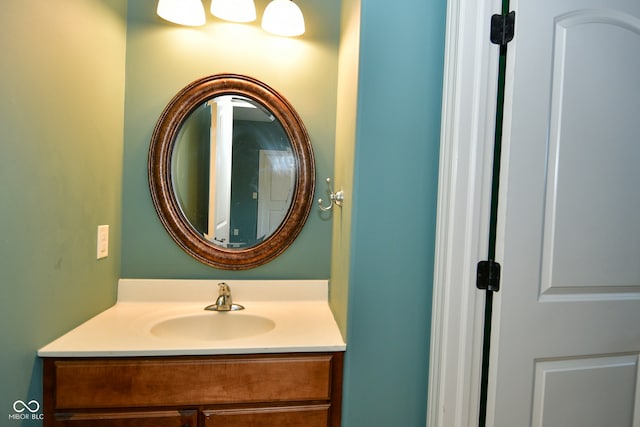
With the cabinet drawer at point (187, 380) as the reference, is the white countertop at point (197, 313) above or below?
above

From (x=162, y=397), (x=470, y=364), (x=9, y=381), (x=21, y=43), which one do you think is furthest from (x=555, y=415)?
(x=21, y=43)

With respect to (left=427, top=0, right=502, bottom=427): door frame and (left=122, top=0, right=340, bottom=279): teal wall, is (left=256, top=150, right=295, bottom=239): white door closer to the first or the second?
(left=122, top=0, right=340, bottom=279): teal wall

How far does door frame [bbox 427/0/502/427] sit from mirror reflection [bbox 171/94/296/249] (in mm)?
788

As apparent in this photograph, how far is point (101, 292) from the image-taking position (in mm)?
1373

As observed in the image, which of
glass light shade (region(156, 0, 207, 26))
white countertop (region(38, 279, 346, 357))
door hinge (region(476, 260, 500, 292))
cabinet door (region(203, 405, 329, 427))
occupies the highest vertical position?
glass light shade (region(156, 0, 207, 26))

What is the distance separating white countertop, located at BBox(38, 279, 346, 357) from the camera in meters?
1.08

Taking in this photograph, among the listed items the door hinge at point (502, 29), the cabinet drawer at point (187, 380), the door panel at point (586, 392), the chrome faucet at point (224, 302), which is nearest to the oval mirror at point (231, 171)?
the chrome faucet at point (224, 302)

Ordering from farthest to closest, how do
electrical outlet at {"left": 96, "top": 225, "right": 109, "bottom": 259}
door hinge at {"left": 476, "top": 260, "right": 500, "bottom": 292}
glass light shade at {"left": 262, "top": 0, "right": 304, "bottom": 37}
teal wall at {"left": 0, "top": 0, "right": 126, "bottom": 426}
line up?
glass light shade at {"left": 262, "top": 0, "right": 304, "bottom": 37}
electrical outlet at {"left": 96, "top": 225, "right": 109, "bottom": 259}
door hinge at {"left": 476, "top": 260, "right": 500, "bottom": 292}
teal wall at {"left": 0, "top": 0, "right": 126, "bottom": 426}

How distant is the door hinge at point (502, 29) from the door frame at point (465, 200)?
0.02 m

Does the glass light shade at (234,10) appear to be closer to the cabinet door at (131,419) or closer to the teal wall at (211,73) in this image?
the teal wall at (211,73)

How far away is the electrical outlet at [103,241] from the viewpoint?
135 centimetres

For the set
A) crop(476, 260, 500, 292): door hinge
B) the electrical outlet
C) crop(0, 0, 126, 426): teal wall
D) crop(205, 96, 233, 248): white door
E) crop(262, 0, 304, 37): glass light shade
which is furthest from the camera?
crop(205, 96, 233, 248): white door

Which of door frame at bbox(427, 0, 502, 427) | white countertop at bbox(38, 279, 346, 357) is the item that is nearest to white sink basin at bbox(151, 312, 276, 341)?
white countertop at bbox(38, 279, 346, 357)

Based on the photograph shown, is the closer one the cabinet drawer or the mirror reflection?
the cabinet drawer
